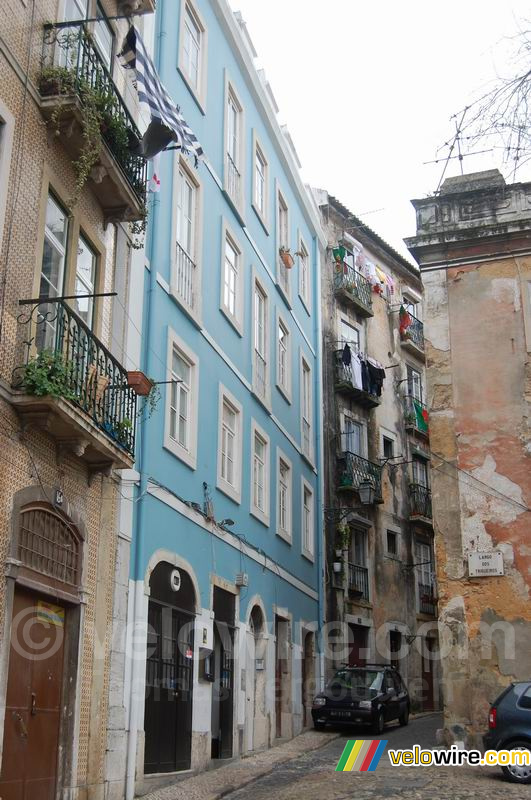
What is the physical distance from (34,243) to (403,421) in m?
23.8

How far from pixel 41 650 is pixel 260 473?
1059 cm

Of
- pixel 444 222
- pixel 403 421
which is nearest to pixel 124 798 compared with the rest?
pixel 444 222

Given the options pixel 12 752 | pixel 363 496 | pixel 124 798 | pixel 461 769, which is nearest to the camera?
pixel 12 752

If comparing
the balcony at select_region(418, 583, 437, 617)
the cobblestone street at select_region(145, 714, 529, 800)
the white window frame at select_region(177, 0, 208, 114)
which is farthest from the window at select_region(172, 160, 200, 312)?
the balcony at select_region(418, 583, 437, 617)

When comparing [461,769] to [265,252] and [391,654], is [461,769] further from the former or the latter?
[391,654]

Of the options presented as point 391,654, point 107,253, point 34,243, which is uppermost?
point 107,253

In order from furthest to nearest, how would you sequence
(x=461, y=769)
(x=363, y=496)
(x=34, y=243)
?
(x=363, y=496), (x=461, y=769), (x=34, y=243)

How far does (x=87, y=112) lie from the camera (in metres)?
11.2

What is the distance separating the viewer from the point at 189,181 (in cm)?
1739

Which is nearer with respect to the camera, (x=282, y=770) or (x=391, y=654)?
(x=282, y=770)

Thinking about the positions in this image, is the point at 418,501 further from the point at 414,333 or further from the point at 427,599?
the point at 414,333

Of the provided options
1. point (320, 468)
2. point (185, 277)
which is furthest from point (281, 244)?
point (185, 277)

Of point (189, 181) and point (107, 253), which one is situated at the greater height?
point (189, 181)

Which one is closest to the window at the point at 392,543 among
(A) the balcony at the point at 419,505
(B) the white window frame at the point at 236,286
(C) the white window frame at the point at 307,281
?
(A) the balcony at the point at 419,505
